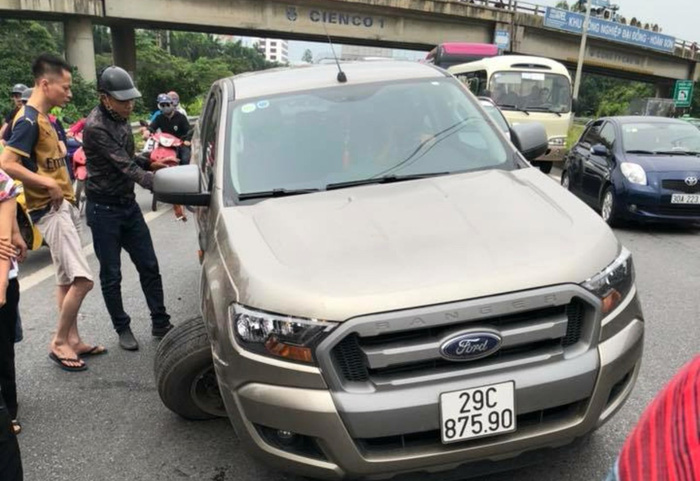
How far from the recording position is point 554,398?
2.32 m

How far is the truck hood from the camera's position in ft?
7.50

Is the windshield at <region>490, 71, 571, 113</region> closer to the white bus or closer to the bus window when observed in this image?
the white bus

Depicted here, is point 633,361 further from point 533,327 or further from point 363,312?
point 363,312

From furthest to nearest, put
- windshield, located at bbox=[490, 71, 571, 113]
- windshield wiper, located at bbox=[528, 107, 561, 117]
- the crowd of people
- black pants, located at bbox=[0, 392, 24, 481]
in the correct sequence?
1. windshield, located at bbox=[490, 71, 571, 113]
2. windshield wiper, located at bbox=[528, 107, 561, 117]
3. the crowd of people
4. black pants, located at bbox=[0, 392, 24, 481]

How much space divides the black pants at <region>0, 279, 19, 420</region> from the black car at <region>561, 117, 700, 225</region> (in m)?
6.88

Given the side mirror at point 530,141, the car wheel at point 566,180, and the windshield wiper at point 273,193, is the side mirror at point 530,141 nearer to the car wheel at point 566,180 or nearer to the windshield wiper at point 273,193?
the windshield wiper at point 273,193

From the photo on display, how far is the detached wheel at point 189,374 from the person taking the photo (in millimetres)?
3143

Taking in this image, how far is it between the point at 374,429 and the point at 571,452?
1.30 meters

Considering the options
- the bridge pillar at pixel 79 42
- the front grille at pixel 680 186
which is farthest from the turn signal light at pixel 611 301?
the bridge pillar at pixel 79 42

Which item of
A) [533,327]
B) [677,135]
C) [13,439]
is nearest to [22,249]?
[13,439]

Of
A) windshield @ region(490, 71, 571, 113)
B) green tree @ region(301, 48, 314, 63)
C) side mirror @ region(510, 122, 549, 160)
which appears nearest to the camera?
side mirror @ region(510, 122, 549, 160)

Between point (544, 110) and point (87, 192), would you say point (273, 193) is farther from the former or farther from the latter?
point (544, 110)

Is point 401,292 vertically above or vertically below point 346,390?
above

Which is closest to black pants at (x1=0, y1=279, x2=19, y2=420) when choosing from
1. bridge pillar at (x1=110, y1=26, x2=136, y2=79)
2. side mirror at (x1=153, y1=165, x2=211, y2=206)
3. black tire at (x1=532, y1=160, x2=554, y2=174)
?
side mirror at (x1=153, y1=165, x2=211, y2=206)
